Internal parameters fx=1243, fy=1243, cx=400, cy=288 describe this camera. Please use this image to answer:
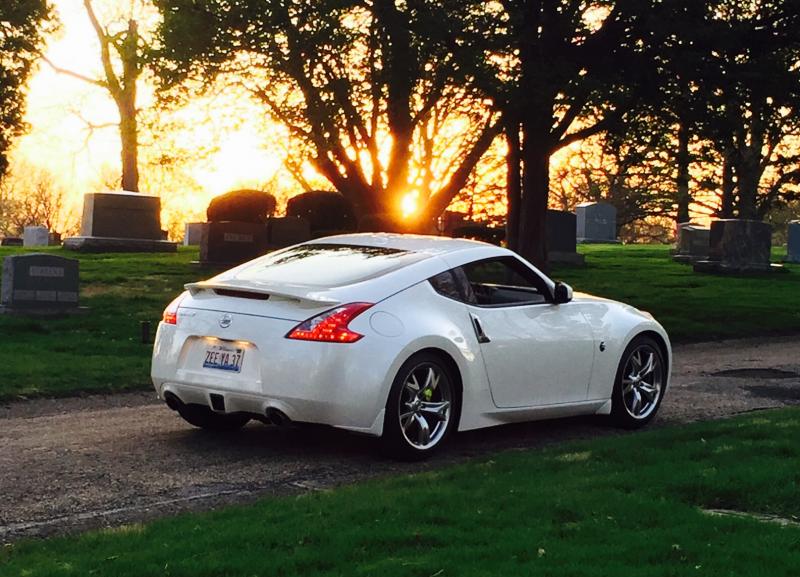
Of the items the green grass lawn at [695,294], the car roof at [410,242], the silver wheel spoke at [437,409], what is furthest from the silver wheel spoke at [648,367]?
the green grass lawn at [695,294]

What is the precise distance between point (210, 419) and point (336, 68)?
1862cm

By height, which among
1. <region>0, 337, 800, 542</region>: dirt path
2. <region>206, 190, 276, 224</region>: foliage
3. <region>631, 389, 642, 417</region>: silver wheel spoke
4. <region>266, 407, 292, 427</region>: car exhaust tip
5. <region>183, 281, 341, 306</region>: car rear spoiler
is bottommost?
<region>0, 337, 800, 542</region>: dirt path

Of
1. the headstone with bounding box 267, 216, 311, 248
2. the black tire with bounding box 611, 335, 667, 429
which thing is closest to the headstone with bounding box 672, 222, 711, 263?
the headstone with bounding box 267, 216, 311, 248

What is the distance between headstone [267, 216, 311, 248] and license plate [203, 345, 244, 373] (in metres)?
23.5

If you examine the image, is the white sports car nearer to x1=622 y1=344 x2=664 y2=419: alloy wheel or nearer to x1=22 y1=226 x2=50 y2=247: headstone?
x1=622 y1=344 x2=664 y2=419: alloy wheel

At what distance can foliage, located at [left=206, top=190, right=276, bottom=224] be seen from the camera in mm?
33812

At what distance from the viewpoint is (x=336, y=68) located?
87.8ft

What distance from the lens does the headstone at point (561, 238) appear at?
34.9m

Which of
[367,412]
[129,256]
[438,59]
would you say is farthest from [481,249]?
[129,256]

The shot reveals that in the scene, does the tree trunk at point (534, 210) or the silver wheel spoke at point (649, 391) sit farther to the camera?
the tree trunk at point (534, 210)

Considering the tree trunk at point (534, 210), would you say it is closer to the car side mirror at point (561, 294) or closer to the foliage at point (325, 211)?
the foliage at point (325, 211)

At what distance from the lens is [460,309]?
8.48 meters

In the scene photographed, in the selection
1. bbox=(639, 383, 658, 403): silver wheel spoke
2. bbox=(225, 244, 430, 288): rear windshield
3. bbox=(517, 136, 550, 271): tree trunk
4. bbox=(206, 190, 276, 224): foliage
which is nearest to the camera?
bbox=(225, 244, 430, 288): rear windshield

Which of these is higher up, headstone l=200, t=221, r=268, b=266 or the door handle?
headstone l=200, t=221, r=268, b=266
